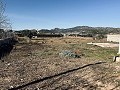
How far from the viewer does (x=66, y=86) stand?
11148mm

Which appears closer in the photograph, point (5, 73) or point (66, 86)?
point (66, 86)

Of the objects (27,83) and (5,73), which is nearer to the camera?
(27,83)

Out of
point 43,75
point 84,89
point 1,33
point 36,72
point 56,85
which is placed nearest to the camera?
point 84,89

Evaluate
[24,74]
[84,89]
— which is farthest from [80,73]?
[84,89]

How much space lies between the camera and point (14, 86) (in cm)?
1103

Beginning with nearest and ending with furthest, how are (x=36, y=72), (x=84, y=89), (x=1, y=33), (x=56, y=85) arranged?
(x=84, y=89), (x=56, y=85), (x=36, y=72), (x=1, y=33)

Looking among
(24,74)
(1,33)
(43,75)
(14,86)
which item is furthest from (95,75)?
(1,33)

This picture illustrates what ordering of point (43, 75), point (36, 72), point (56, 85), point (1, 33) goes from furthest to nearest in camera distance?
point (1, 33)
point (36, 72)
point (43, 75)
point (56, 85)

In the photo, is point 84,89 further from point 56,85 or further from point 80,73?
point 80,73

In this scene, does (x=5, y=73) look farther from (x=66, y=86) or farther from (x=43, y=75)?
(x=66, y=86)

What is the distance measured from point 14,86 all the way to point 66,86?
2241 mm

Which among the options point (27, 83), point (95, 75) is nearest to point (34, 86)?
point (27, 83)

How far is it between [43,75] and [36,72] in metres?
1.01

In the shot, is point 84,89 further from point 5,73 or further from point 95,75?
point 5,73
